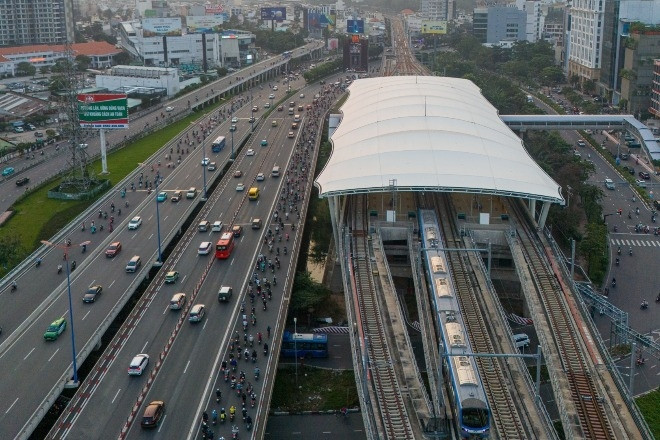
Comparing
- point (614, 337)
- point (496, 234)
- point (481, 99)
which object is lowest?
point (614, 337)

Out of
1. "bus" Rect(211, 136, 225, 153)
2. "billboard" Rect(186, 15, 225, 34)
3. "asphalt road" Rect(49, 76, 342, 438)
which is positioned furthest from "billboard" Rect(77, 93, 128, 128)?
"billboard" Rect(186, 15, 225, 34)

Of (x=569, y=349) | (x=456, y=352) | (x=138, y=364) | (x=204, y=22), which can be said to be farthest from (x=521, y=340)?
(x=204, y=22)

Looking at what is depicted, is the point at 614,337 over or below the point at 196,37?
below

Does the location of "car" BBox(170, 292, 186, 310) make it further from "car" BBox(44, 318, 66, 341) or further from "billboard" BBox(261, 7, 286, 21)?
"billboard" BBox(261, 7, 286, 21)

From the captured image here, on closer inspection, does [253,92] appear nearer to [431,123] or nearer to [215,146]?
[215,146]

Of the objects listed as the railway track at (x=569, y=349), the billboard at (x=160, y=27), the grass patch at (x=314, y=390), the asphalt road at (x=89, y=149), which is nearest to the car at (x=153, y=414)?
the grass patch at (x=314, y=390)

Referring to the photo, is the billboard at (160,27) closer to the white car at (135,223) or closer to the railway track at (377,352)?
the white car at (135,223)

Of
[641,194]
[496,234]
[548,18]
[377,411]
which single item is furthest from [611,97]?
[548,18]

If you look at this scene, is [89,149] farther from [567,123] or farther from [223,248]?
[567,123]
